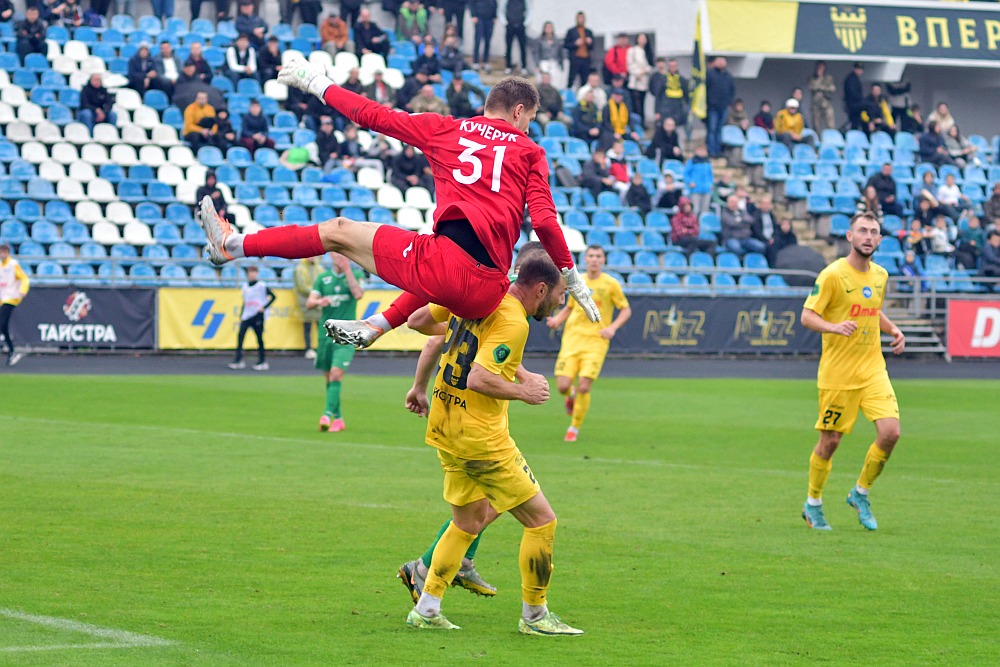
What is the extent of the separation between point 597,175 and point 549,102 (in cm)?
237

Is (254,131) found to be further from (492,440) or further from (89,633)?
(89,633)

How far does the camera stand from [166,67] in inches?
1198

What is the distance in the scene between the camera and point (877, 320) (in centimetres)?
1061

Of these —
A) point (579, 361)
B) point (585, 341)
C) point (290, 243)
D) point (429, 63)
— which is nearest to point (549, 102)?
point (429, 63)

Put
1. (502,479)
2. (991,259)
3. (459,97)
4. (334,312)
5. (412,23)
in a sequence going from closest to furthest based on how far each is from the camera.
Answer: (502,479), (334,312), (459,97), (991,259), (412,23)

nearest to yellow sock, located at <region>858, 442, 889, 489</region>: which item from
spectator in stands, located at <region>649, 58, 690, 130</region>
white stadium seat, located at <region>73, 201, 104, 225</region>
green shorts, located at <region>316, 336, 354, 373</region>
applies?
green shorts, located at <region>316, 336, 354, 373</region>

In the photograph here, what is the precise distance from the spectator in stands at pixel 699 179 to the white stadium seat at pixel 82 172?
1373 cm

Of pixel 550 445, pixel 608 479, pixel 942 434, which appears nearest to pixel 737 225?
pixel 942 434

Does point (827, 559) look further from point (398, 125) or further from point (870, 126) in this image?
point (870, 126)

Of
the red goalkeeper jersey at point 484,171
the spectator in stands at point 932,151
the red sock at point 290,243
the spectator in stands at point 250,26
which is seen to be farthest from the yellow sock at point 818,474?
the spectator in stands at point 932,151

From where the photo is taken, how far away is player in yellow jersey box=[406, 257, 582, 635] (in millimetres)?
6625

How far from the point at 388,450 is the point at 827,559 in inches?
254

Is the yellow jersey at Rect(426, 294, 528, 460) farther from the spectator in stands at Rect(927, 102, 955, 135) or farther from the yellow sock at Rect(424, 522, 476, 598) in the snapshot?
the spectator in stands at Rect(927, 102, 955, 135)

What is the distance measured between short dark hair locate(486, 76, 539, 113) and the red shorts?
2.74ft
